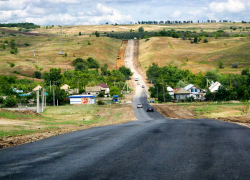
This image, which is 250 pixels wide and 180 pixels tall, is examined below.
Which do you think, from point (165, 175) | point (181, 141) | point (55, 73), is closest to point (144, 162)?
point (165, 175)

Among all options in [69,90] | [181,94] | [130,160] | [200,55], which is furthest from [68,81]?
[130,160]

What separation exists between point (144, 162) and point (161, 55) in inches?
6666

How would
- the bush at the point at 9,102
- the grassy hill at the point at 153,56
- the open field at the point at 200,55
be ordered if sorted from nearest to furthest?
the bush at the point at 9,102 → the grassy hill at the point at 153,56 → the open field at the point at 200,55

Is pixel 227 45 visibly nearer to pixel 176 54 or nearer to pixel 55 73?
pixel 176 54

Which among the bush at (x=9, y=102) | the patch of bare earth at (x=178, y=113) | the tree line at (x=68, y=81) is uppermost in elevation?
the tree line at (x=68, y=81)

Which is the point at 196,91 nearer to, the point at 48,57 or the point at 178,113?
the point at 178,113

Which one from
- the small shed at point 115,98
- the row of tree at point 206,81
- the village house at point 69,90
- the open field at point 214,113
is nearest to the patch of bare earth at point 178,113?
the open field at point 214,113

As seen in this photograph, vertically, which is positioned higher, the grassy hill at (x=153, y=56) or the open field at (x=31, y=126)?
the grassy hill at (x=153, y=56)

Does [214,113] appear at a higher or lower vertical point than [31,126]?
lower

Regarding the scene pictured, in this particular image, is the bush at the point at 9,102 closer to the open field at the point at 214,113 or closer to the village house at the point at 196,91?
the open field at the point at 214,113

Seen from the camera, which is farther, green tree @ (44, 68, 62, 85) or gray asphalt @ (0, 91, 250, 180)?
green tree @ (44, 68, 62, 85)

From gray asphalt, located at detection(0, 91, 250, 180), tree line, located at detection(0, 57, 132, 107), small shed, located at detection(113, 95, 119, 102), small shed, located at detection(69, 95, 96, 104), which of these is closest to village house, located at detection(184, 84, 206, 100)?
tree line, located at detection(0, 57, 132, 107)

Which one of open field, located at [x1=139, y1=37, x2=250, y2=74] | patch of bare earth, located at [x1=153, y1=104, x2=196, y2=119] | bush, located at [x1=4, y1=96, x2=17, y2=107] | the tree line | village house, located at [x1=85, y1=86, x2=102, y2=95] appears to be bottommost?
patch of bare earth, located at [x1=153, y1=104, x2=196, y2=119]

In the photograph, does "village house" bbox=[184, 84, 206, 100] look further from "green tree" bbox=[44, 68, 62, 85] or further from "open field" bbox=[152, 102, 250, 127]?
"green tree" bbox=[44, 68, 62, 85]
